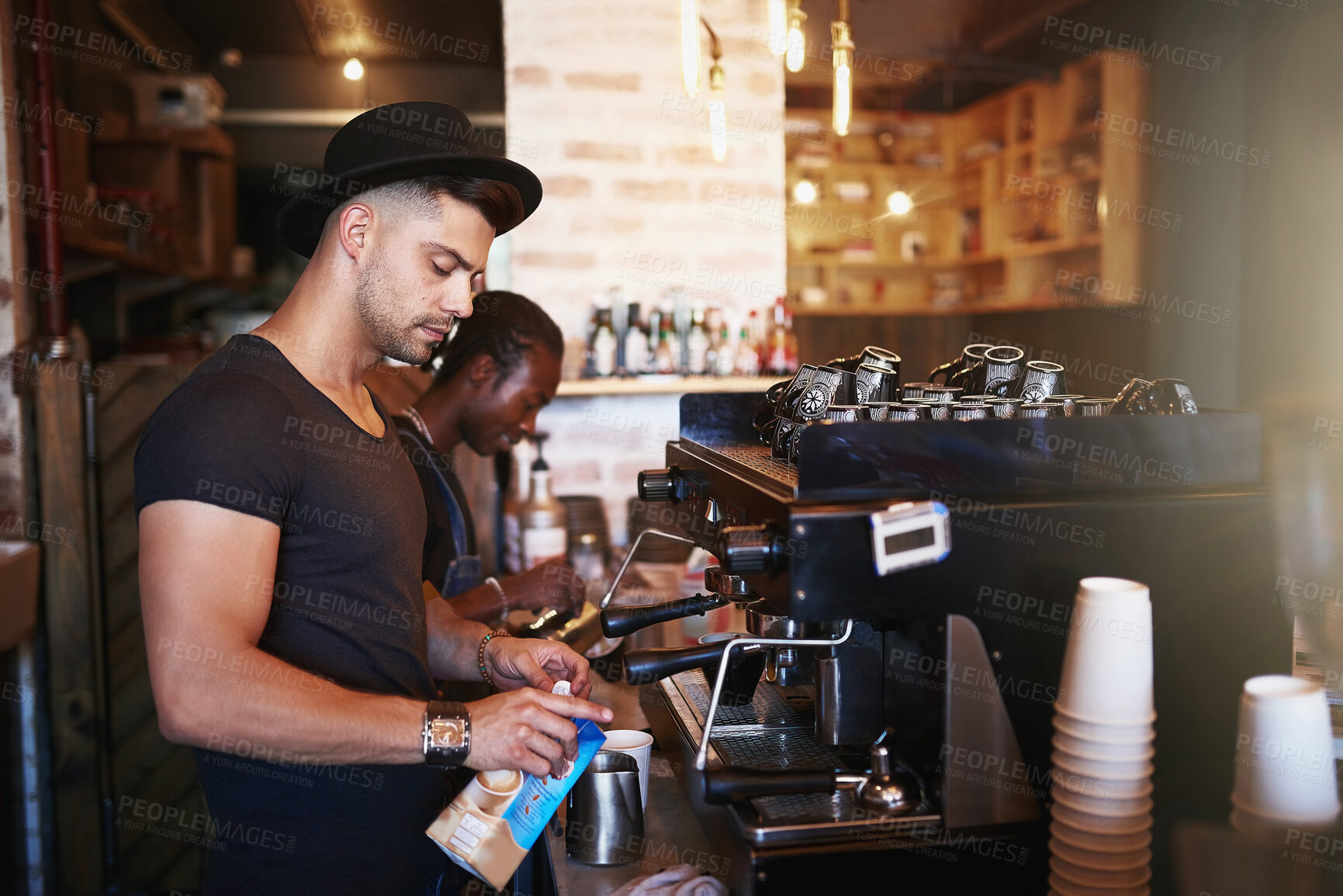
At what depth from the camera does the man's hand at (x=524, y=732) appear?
1110 millimetres

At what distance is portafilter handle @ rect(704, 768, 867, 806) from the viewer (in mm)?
1066

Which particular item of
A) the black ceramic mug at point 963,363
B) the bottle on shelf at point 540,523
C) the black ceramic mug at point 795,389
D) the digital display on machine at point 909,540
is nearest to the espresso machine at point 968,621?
the digital display on machine at point 909,540

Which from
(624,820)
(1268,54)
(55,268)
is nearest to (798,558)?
(624,820)

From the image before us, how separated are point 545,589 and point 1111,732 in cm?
137

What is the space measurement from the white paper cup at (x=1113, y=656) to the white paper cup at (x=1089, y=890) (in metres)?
0.17

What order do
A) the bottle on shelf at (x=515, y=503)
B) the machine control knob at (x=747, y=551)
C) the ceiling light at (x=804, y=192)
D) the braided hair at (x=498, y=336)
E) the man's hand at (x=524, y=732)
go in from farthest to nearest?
1. the ceiling light at (x=804, y=192)
2. the bottle on shelf at (x=515, y=503)
3. the braided hair at (x=498, y=336)
4. the man's hand at (x=524, y=732)
5. the machine control knob at (x=747, y=551)

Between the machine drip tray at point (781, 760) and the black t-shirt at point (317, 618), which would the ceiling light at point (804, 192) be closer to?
the machine drip tray at point (781, 760)

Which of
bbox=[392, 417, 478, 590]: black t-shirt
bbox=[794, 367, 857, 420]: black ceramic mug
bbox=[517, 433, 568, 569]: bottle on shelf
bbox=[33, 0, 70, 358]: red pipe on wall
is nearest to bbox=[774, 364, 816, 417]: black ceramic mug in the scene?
bbox=[794, 367, 857, 420]: black ceramic mug

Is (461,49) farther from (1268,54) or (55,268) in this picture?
(1268,54)

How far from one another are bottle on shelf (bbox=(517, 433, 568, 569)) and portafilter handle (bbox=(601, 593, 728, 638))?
143 cm

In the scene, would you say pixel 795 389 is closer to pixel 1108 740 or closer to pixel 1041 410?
pixel 1041 410

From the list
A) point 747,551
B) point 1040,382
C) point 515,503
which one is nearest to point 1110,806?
point 747,551

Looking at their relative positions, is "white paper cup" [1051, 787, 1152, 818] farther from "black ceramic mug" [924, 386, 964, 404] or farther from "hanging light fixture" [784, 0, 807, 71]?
"hanging light fixture" [784, 0, 807, 71]

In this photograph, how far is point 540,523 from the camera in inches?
109
